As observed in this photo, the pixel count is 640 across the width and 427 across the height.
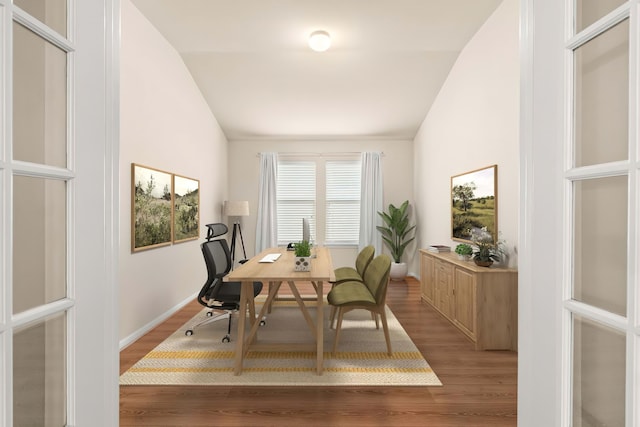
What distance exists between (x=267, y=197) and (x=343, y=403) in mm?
4796

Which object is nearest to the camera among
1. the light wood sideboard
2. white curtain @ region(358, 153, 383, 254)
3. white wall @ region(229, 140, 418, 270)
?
the light wood sideboard

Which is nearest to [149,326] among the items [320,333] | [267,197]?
[320,333]

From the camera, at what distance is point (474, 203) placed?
4152mm

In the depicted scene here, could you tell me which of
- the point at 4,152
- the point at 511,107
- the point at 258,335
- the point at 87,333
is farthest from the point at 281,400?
the point at 511,107

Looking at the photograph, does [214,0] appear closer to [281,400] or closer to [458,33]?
[458,33]

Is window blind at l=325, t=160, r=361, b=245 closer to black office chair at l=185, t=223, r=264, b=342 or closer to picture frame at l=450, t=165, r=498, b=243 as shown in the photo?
picture frame at l=450, t=165, r=498, b=243

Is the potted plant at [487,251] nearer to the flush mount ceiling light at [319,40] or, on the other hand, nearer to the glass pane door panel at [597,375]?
the glass pane door panel at [597,375]

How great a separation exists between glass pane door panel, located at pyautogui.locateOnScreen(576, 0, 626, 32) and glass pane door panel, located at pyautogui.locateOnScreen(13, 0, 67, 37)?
51.4 inches

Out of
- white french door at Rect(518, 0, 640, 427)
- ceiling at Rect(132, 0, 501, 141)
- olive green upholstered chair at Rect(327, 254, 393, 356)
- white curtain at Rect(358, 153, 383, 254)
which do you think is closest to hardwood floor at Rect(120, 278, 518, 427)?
olive green upholstered chair at Rect(327, 254, 393, 356)

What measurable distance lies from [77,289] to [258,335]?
277 cm

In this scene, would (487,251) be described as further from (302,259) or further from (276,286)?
(276,286)

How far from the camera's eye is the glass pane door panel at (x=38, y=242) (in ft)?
2.58

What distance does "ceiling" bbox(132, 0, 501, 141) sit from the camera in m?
3.66

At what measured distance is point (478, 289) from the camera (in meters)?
3.17
